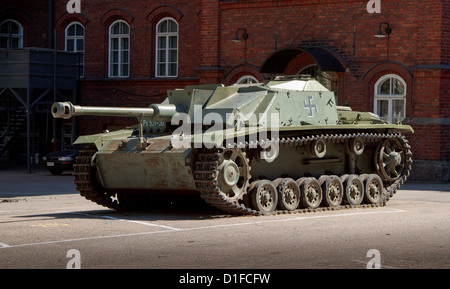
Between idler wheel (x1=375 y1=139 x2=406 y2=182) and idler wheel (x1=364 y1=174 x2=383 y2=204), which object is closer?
idler wheel (x1=364 y1=174 x2=383 y2=204)

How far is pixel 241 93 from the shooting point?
15.1m

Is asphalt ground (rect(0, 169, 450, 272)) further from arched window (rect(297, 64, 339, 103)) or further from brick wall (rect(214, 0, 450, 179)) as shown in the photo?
arched window (rect(297, 64, 339, 103))

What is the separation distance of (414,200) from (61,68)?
1670 cm

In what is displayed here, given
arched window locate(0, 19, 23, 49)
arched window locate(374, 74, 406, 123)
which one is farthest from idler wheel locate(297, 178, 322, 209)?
arched window locate(0, 19, 23, 49)

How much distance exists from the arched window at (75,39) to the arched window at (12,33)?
2147 millimetres

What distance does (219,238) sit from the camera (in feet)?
35.4

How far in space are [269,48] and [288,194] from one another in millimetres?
12930

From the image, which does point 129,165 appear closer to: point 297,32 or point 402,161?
point 402,161

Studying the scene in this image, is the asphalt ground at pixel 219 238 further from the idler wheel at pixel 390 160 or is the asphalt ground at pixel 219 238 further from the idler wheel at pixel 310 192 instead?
the idler wheel at pixel 390 160

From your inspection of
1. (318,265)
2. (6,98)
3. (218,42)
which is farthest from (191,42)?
(318,265)

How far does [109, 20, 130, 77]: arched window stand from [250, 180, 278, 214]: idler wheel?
18.4m

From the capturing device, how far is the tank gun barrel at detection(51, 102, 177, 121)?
467 inches

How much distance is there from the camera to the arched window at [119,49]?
1243 inches

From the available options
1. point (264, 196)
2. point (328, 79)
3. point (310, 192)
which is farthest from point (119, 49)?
point (264, 196)
